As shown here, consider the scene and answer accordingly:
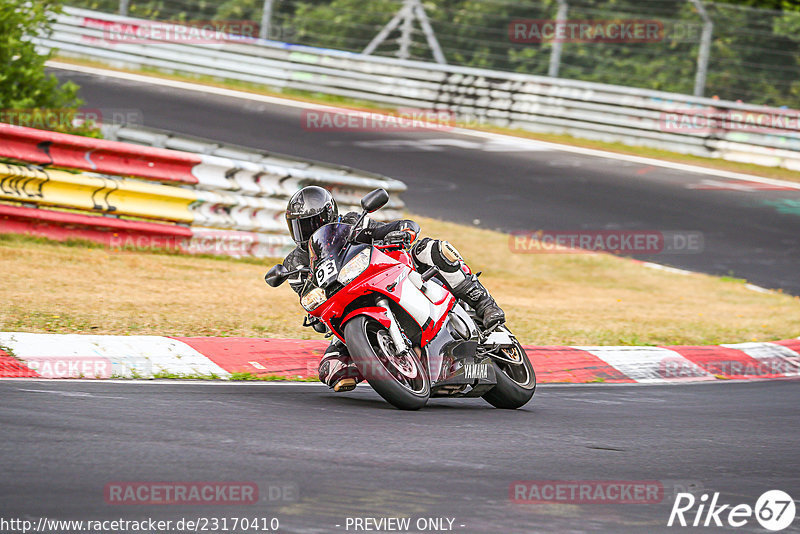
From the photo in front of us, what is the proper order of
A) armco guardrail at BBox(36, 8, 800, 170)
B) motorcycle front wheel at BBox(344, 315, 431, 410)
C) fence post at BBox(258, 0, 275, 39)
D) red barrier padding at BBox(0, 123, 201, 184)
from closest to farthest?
motorcycle front wheel at BBox(344, 315, 431, 410) → red barrier padding at BBox(0, 123, 201, 184) → armco guardrail at BBox(36, 8, 800, 170) → fence post at BBox(258, 0, 275, 39)

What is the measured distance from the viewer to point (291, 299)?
35.3ft

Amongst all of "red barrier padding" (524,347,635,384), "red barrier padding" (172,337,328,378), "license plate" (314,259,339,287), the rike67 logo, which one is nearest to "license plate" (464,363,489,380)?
"license plate" (314,259,339,287)

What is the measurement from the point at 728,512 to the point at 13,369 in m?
4.36

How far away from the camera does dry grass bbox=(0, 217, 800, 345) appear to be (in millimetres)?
8609

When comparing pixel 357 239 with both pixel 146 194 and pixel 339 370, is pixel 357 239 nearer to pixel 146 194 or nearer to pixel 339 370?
pixel 339 370

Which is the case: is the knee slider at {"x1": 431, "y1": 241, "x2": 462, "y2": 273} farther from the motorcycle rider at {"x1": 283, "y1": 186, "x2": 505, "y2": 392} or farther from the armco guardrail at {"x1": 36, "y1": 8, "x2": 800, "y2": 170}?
the armco guardrail at {"x1": 36, "y1": 8, "x2": 800, "y2": 170}

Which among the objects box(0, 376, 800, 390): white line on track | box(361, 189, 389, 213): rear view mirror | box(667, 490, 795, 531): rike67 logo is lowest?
box(0, 376, 800, 390): white line on track

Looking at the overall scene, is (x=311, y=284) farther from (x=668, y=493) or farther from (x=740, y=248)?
(x=740, y=248)

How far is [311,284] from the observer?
6.50m

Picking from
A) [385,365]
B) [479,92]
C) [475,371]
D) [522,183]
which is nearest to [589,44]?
[479,92]

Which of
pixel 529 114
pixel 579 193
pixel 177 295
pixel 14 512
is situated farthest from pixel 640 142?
pixel 14 512

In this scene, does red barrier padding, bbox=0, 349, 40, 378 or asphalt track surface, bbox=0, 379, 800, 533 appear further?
red barrier padding, bbox=0, 349, 40, 378

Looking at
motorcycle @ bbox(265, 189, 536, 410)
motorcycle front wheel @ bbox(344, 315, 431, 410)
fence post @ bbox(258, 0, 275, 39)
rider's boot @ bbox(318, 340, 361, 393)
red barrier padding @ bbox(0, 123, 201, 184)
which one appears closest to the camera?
motorcycle front wheel @ bbox(344, 315, 431, 410)

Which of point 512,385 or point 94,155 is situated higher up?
point 94,155
